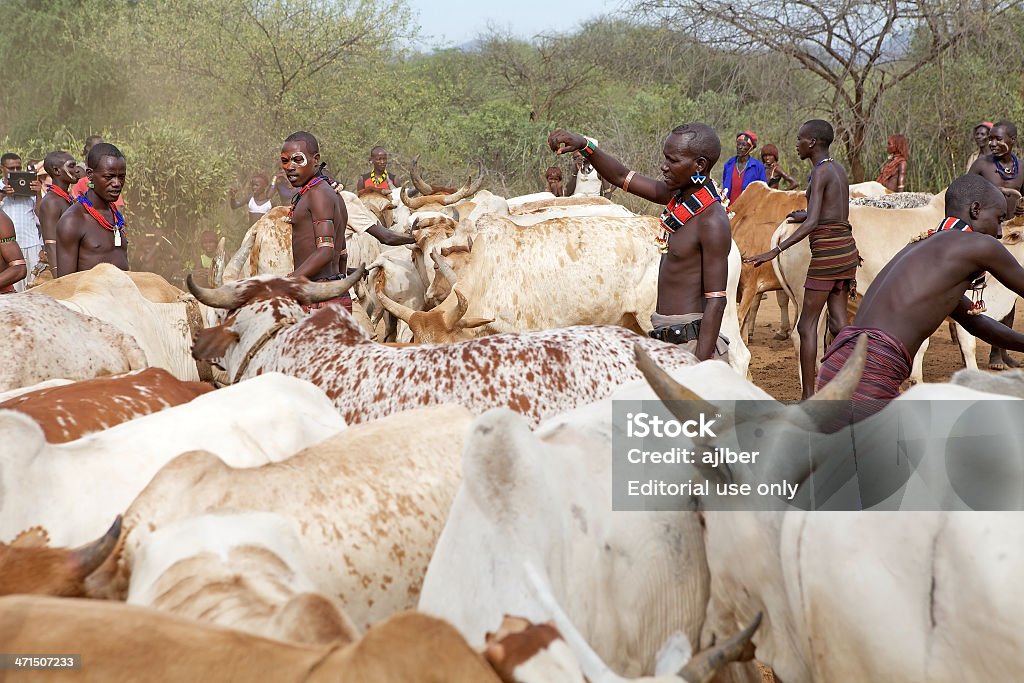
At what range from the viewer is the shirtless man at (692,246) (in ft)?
15.8

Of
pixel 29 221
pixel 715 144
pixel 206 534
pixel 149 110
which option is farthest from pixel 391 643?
pixel 149 110

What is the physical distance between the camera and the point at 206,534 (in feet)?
7.77

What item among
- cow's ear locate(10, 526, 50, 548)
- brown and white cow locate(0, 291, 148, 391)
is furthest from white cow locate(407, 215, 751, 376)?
cow's ear locate(10, 526, 50, 548)

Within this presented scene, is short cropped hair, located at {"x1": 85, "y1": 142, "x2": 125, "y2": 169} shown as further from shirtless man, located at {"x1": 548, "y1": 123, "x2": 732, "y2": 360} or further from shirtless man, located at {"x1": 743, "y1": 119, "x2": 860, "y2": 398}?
shirtless man, located at {"x1": 743, "y1": 119, "x2": 860, "y2": 398}

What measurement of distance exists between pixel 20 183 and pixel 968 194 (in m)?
9.37

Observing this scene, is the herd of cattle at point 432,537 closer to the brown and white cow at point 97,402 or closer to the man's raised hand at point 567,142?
the brown and white cow at point 97,402

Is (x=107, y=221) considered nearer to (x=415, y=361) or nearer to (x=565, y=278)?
(x=565, y=278)

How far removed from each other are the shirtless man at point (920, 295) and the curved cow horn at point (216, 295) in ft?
8.10

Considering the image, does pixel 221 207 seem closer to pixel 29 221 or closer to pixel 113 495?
pixel 29 221

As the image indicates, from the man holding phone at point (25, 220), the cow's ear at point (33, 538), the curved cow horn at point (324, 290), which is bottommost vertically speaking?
the cow's ear at point (33, 538)

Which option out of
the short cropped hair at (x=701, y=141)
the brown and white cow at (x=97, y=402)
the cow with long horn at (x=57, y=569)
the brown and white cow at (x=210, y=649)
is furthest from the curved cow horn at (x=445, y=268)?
the brown and white cow at (x=210, y=649)

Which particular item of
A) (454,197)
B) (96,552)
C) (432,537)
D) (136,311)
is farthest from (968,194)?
(454,197)

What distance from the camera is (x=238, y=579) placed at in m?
2.20

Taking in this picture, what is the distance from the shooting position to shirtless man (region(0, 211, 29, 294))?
6.29 m
